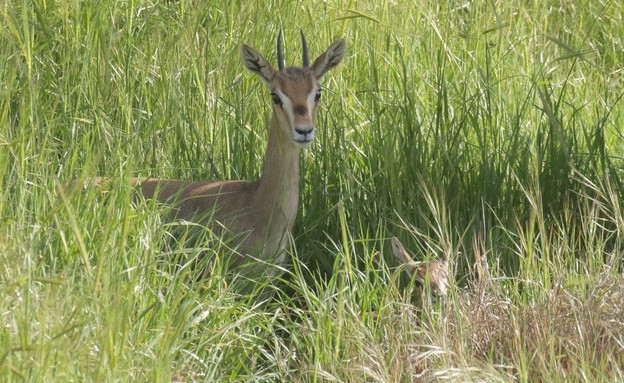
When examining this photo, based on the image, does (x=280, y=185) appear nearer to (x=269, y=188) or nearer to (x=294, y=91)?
(x=269, y=188)

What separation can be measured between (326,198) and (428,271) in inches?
53.2

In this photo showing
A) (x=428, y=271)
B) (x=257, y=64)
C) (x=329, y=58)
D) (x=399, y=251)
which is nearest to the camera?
(x=428, y=271)

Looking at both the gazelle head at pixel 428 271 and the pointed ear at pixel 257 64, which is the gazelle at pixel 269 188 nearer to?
the pointed ear at pixel 257 64

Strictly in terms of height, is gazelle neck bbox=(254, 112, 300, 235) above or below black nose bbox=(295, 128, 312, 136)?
below

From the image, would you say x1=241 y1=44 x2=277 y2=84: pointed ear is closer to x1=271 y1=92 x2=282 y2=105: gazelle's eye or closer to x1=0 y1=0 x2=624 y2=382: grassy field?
x1=271 y1=92 x2=282 y2=105: gazelle's eye

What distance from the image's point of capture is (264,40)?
698cm

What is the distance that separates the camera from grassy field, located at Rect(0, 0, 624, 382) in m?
4.12

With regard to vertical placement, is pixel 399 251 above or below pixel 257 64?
below

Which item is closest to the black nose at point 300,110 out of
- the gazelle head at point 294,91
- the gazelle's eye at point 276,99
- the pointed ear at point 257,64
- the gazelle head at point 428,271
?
the gazelle head at point 294,91

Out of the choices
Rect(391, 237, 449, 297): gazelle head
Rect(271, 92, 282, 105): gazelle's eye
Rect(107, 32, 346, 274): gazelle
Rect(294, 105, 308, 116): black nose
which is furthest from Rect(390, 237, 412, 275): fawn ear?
Rect(271, 92, 282, 105): gazelle's eye

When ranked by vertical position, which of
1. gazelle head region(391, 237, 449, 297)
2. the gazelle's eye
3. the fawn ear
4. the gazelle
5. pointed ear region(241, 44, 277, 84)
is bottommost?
gazelle head region(391, 237, 449, 297)

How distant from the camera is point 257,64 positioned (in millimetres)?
6020

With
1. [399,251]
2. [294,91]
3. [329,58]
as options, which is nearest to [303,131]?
[294,91]

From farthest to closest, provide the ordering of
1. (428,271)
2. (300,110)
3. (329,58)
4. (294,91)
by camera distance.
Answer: (329,58) < (294,91) < (300,110) < (428,271)
